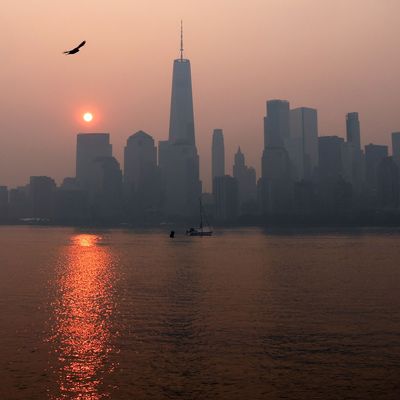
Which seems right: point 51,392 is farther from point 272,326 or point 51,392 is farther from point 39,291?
point 39,291

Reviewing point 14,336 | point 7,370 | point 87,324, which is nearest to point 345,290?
point 87,324

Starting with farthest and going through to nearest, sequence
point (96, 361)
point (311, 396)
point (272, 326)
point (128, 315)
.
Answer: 1. point (128, 315)
2. point (272, 326)
3. point (96, 361)
4. point (311, 396)

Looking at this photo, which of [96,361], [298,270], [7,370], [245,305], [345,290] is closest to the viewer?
[7,370]

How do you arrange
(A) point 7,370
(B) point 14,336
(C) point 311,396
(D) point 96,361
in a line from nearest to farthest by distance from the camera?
(C) point 311,396
(A) point 7,370
(D) point 96,361
(B) point 14,336

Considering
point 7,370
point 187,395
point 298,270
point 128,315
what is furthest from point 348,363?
point 298,270

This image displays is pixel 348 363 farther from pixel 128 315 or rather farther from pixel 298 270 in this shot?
pixel 298 270

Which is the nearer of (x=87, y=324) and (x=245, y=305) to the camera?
(x=87, y=324)
